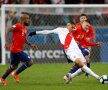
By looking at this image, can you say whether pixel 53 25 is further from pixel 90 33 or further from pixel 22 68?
pixel 22 68

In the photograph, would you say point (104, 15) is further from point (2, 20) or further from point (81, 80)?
point (81, 80)

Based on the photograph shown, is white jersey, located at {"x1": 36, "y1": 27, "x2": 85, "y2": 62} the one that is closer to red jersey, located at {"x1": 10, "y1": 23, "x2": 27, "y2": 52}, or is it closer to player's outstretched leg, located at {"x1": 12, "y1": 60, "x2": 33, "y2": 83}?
red jersey, located at {"x1": 10, "y1": 23, "x2": 27, "y2": 52}

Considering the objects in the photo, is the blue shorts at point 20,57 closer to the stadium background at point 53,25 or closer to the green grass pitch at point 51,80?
the green grass pitch at point 51,80

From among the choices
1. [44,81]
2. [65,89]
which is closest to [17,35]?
[44,81]

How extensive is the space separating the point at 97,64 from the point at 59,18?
2.28 metres

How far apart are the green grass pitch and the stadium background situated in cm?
92

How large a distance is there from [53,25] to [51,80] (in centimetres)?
646

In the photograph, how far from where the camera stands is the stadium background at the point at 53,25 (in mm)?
21719

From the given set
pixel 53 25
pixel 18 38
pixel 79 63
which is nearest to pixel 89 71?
pixel 79 63

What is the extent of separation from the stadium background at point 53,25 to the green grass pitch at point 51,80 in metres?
0.92

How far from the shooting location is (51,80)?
15.9 m

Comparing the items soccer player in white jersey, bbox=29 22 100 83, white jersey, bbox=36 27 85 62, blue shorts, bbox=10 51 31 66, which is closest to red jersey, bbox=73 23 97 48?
soccer player in white jersey, bbox=29 22 100 83

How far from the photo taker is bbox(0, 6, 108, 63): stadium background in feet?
71.3

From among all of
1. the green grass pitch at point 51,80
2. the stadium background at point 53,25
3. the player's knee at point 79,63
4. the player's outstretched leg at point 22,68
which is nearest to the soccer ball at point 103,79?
the green grass pitch at point 51,80
